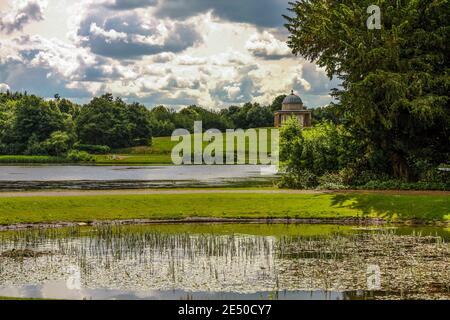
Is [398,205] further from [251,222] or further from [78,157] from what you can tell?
[78,157]

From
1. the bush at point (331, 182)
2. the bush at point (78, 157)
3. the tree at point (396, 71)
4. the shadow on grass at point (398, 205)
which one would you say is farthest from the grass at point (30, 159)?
the shadow on grass at point (398, 205)

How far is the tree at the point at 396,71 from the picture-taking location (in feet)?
138

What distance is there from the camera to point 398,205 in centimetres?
3744

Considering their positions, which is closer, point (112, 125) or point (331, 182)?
point (331, 182)

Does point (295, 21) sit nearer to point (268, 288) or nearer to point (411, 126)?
point (411, 126)

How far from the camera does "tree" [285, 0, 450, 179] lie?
1652 inches

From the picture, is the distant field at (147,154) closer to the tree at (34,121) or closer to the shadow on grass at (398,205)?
the tree at (34,121)

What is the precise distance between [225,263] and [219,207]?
1407cm

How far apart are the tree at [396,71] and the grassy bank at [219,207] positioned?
675 centimetres

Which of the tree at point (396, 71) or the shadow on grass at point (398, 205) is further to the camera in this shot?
the tree at point (396, 71)

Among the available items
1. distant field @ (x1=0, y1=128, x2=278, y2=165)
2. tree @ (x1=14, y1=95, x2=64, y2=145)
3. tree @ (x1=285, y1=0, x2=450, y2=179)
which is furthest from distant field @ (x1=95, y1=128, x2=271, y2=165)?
tree @ (x1=285, y1=0, x2=450, y2=179)

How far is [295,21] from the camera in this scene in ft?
167

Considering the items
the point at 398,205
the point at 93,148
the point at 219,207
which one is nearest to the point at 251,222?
the point at 219,207
